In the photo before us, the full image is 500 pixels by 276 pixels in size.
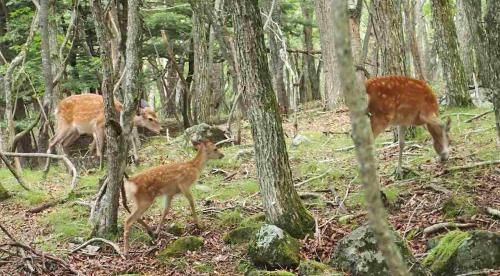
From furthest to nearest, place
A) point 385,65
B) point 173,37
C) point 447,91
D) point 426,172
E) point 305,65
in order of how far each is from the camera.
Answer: point 305,65 → point 173,37 → point 447,91 → point 385,65 → point 426,172

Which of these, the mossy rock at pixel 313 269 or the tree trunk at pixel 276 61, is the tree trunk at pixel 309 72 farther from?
the mossy rock at pixel 313 269

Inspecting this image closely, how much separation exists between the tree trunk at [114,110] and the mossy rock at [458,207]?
4.07 meters

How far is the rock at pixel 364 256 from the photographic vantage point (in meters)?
5.78

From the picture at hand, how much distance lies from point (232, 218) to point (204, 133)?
5123mm

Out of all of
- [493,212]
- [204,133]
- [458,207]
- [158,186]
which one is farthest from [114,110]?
[204,133]

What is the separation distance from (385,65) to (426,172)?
103 inches

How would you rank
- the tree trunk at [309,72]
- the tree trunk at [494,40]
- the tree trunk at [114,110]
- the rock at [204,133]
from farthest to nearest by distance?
the tree trunk at [309,72] → the rock at [204,133] → the tree trunk at [114,110] → the tree trunk at [494,40]

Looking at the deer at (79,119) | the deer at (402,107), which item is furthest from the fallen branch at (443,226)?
the deer at (79,119)

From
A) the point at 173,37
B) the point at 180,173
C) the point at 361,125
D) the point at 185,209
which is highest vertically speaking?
the point at 173,37

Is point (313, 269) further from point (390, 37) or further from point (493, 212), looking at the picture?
point (390, 37)

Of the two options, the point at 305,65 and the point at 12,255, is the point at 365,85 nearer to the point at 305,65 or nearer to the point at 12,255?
the point at 12,255

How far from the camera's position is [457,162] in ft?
29.3

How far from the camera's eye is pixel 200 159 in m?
9.05

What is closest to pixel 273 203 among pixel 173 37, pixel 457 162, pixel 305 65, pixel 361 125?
pixel 457 162
